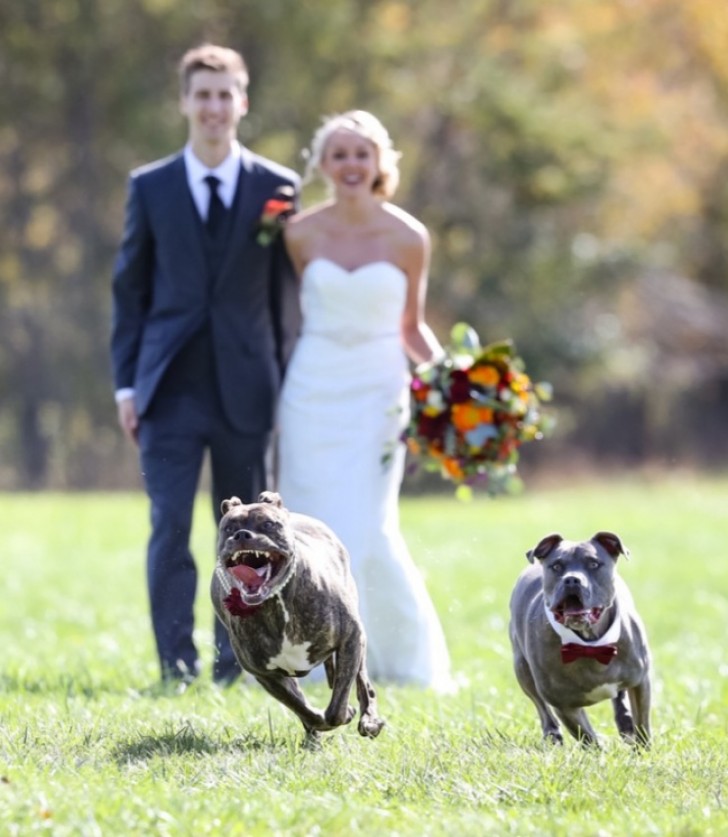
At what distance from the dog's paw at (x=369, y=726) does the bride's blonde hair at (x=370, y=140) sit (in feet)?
10.2

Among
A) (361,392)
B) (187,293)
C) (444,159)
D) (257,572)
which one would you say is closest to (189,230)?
(187,293)

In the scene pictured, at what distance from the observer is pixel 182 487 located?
786 cm

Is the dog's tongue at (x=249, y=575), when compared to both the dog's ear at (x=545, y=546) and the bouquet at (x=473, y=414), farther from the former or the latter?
the bouquet at (x=473, y=414)

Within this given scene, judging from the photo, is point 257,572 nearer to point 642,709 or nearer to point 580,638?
point 580,638

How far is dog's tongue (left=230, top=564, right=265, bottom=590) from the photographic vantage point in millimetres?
5043

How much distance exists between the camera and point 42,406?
28.3 m

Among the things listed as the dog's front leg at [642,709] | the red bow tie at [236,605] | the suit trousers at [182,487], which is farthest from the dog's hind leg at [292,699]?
the suit trousers at [182,487]

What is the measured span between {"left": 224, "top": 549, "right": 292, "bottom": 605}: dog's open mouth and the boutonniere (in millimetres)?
3156

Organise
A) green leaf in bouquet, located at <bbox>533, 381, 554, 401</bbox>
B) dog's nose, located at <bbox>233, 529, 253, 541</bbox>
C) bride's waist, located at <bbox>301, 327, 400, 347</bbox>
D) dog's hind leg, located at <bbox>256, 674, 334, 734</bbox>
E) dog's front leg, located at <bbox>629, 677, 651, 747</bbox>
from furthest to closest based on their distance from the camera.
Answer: bride's waist, located at <bbox>301, 327, 400, 347</bbox> → green leaf in bouquet, located at <bbox>533, 381, 554, 401</bbox> → dog's front leg, located at <bbox>629, 677, 651, 747</bbox> → dog's hind leg, located at <bbox>256, 674, 334, 734</bbox> → dog's nose, located at <bbox>233, 529, 253, 541</bbox>

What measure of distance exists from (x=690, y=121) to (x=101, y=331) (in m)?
15.6

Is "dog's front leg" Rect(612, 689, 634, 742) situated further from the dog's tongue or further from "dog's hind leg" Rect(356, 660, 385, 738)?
the dog's tongue

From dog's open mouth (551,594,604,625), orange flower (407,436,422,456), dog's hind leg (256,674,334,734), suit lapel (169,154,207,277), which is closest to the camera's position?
dog's open mouth (551,594,604,625)

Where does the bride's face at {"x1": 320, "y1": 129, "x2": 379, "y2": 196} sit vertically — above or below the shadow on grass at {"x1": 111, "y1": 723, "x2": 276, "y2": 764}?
above

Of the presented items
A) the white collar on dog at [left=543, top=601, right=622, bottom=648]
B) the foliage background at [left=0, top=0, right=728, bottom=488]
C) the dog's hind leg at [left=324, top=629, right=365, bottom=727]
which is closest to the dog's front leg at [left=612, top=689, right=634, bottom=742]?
the white collar on dog at [left=543, top=601, right=622, bottom=648]
